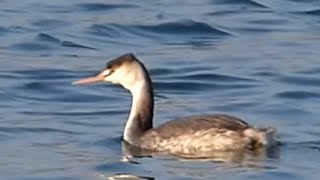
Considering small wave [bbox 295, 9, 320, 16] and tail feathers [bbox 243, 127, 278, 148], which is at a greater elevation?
tail feathers [bbox 243, 127, 278, 148]

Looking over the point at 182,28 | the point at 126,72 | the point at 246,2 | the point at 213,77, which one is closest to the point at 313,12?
the point at 246,2

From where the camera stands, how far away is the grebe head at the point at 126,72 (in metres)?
15.1

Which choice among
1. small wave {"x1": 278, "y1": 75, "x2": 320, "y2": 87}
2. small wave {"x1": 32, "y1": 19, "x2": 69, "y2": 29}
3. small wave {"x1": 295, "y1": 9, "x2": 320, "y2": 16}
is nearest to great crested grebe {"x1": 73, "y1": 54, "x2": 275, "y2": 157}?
small wave {"x1": 278, "y1": 75, "x2": 320, "y2": 87}

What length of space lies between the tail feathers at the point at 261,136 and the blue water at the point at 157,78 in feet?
0.40

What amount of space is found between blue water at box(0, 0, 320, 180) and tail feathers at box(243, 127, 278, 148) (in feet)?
0.40

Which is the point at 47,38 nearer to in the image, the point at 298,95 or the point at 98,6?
the point at 98,6

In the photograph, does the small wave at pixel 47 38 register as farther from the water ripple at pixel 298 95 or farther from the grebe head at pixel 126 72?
the grebe head at pixel 126 72

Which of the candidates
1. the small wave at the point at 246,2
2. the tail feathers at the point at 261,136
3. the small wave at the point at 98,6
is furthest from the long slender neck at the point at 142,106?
the small wave at the point at 246,2

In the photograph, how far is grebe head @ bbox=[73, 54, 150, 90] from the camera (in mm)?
15086

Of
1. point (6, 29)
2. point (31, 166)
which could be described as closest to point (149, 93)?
point (31, 166)

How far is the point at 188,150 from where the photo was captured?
14578 mm

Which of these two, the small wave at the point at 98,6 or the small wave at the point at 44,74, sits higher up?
the small wave at the point at 44,74

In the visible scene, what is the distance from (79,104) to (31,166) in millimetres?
3658

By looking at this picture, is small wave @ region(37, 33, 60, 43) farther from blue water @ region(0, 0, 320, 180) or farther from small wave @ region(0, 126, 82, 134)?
small wave @ region(0, 126, 82, 134)
